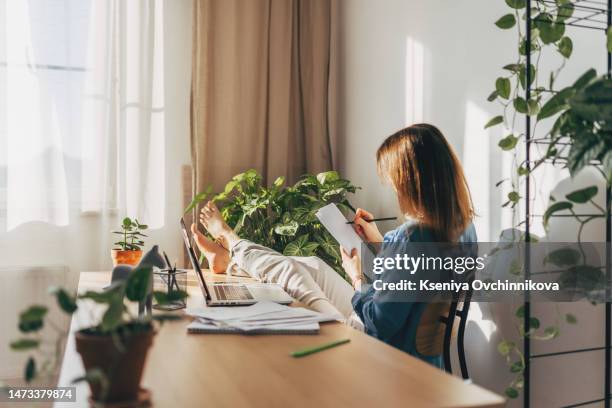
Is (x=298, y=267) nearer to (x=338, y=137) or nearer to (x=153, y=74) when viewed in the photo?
(x=338, y=137)

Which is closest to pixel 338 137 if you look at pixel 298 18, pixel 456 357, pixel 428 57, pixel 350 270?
pixel 298 18

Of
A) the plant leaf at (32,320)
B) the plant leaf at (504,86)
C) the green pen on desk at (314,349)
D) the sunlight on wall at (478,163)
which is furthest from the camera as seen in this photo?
the sunlight on wall at (478,163)

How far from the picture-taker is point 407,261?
5.08 ft

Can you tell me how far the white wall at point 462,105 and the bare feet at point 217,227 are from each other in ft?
2.33

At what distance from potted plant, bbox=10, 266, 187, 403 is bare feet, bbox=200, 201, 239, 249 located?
159 centimetres

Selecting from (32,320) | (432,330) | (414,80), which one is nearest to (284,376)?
(32,320)

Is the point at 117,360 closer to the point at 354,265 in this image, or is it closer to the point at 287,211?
the point at 354,265

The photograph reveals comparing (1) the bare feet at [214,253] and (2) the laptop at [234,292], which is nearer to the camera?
(2) the laptop at [234,292]

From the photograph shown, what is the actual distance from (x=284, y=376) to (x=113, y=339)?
34cm

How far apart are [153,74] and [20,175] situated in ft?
2.63

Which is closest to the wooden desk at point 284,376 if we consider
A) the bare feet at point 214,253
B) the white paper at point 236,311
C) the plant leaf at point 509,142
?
the white paper at point 236,311

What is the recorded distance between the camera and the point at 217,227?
2.51m

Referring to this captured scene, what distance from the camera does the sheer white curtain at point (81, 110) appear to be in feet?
8.79

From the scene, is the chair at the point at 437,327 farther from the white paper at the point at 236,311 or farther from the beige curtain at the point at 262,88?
the beige curtain at the point at 262,88
